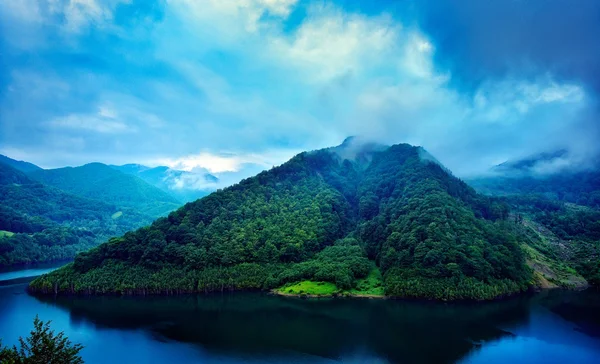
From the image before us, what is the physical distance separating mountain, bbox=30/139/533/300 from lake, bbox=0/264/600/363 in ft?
18.3

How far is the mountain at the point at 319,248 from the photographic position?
84562mm

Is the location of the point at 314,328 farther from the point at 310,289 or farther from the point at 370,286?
the point at 370,286

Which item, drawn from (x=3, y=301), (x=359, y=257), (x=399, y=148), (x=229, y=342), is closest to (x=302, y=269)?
(x=359, y=257)

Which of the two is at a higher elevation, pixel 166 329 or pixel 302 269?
pixel 302 269

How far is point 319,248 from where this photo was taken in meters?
114

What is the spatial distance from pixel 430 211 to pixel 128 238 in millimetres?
86492

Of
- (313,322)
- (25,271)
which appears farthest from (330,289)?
(25,271)

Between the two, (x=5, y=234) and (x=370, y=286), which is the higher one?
(x=5, y=234)

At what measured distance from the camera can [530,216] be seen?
15038 centimetres

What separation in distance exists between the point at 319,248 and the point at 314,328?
51266 millimetres

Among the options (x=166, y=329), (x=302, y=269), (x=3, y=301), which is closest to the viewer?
(x=166, y=329)

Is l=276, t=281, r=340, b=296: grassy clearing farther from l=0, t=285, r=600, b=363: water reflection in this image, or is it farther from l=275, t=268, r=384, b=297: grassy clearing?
l=0, t=285, r=600, b=363: water reflection

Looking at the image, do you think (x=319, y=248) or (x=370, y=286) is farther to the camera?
(x=319, y=248)

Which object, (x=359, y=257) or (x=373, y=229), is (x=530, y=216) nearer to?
(x=373, y=229)
